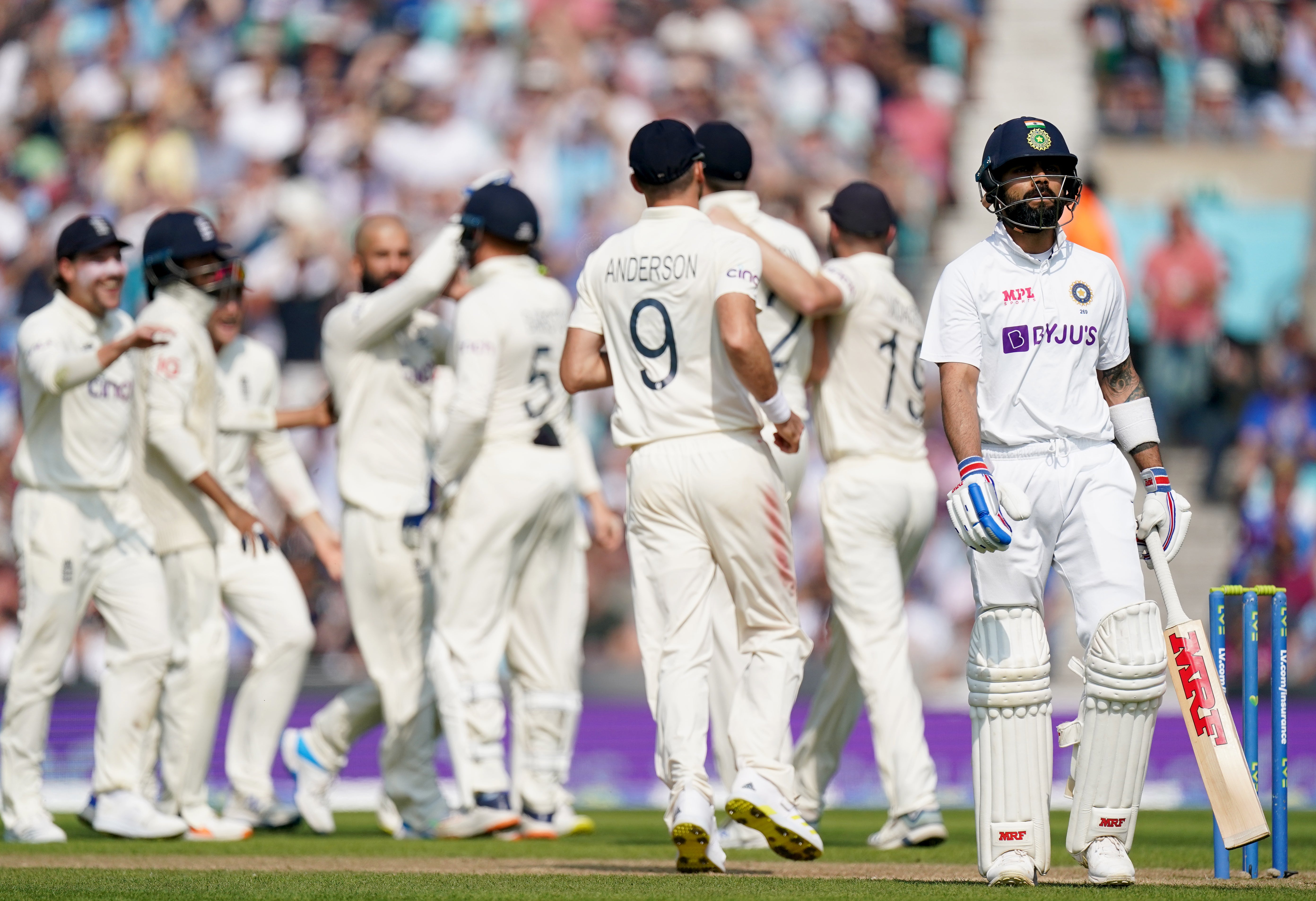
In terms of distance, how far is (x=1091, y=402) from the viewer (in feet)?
18.4

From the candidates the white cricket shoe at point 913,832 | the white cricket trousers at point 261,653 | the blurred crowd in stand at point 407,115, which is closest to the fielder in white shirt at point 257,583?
the white cricket trousers at point 261,653

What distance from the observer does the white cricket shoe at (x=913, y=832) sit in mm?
7484

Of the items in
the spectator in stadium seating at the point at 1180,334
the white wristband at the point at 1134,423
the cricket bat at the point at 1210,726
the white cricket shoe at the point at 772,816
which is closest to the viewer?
the cricket bat at the point at 1210,726

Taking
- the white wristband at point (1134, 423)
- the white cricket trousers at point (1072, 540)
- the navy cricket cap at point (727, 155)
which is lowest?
the white cricket trousers at point (1072, 540)

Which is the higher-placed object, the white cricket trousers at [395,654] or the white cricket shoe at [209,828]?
the white cricket trousers at [395,654]

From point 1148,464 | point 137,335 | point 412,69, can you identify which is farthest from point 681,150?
point 412,69

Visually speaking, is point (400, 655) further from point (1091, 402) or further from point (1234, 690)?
point (1234, 690)

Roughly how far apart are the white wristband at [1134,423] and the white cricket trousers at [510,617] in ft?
10.5

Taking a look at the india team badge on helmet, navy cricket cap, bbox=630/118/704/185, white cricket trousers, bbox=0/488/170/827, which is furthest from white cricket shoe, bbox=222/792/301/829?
the india team badge on helmet

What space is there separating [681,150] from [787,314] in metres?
1.34

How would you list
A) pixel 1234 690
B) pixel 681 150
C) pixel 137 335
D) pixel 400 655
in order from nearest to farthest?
pixel 681 150 < pixel 137 335 < pixel 400 655 < pixel 1234 690

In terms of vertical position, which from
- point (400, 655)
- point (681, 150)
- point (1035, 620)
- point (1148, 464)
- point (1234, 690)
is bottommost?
point (1234, 690)

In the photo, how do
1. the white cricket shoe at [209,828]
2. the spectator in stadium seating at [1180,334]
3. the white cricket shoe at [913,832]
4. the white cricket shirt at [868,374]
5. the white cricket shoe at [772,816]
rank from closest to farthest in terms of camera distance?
1. the white cricket shoe at [772,816]
2. the white cricket shoe at [913,832]
3. the white cricket shirt at [868,374]
4. the white cricket shoe at [209,828]
5. the spectator in stadium seating at [1180,334]

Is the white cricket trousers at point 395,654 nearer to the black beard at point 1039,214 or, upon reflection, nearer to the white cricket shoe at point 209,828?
the white cricket shoe at point 209,828
